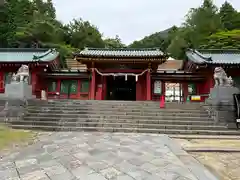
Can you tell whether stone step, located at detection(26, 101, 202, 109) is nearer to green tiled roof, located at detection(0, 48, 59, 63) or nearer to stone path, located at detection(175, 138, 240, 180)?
stone path, located at detection(175, 138, 240, 180)

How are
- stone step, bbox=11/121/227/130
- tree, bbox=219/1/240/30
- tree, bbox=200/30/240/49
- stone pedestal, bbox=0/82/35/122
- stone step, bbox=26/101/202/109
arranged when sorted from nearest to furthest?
stone step, bbox=11/121/227/130 < stone pedestal, bbox=0/82/35/122 < stone step, bbox=26/101/202/109 < tree, bbox=200/30/240/49 < tree, bbox=219/1/240/30

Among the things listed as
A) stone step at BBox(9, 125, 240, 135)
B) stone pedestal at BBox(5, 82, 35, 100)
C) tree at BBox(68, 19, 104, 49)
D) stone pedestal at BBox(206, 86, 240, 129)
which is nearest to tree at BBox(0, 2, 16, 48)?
tree at BBox(68, 19, 104, 49)

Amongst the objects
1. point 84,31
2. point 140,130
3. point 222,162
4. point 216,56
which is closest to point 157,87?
point 216,56

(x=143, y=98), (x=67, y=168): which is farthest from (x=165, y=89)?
(x=67, y=168)

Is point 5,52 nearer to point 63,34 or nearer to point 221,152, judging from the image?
point 221,152

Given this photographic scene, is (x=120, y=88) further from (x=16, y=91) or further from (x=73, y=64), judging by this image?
(x=73, y=64)

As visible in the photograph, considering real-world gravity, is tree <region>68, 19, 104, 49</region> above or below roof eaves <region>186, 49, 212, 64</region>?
above

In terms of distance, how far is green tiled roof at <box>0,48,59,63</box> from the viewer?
1798 centimetres

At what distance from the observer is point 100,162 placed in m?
5.20

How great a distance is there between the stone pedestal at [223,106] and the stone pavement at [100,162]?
4745mm

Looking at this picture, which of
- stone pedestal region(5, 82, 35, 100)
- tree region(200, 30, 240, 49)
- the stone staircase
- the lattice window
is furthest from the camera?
tree region(200, 30, 240, 49)

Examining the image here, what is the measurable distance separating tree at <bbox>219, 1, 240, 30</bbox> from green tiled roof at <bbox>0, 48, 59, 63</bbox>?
3159 centimetres

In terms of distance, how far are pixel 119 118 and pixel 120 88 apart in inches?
444

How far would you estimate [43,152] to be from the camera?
596 cm
